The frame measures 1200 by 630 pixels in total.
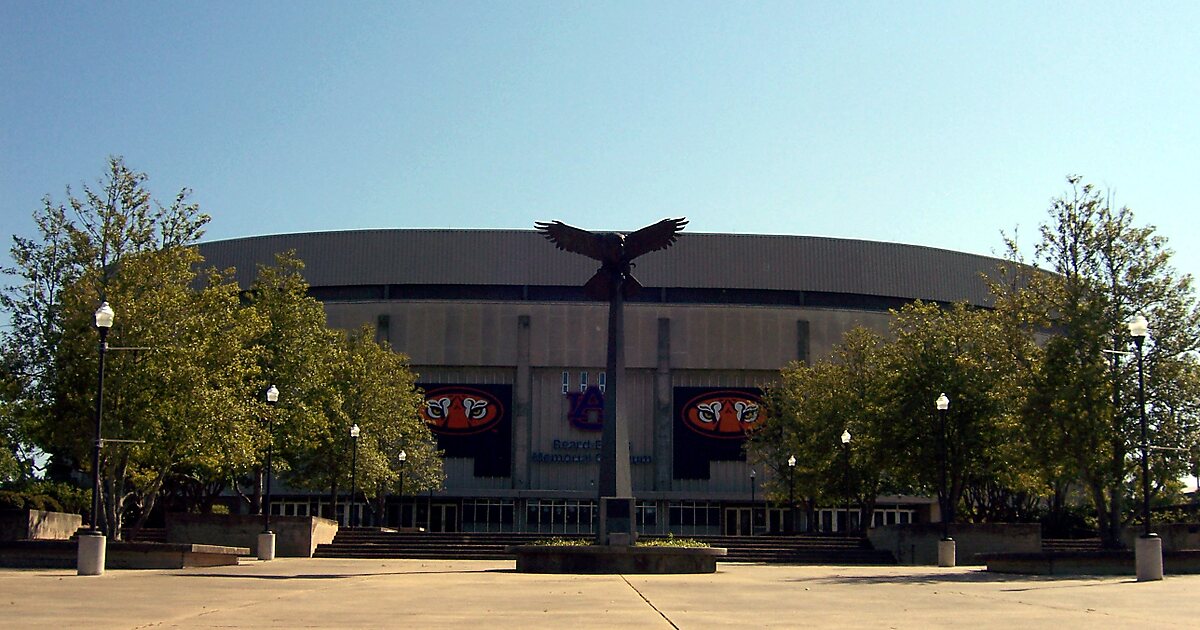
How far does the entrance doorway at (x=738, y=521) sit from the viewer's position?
267 feet

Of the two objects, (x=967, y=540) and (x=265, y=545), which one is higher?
(x=967, y=540)

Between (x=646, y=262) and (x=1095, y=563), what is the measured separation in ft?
178

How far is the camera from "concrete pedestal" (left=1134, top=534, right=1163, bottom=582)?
82.7ft

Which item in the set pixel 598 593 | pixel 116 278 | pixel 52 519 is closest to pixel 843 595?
pixel 598 593

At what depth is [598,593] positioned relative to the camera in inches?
822

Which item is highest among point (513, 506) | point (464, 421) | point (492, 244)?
point (492, 244)

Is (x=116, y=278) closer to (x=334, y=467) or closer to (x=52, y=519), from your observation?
(x=52, y=519)

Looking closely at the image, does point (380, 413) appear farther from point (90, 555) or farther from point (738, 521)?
point (738, 521)

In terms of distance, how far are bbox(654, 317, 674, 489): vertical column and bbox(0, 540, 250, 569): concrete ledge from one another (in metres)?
49.7

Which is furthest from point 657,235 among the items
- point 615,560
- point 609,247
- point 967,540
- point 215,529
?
point 215,529

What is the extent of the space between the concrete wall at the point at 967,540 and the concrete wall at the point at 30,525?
28715 millimetres

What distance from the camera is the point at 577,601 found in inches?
738

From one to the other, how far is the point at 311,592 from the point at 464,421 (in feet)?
193

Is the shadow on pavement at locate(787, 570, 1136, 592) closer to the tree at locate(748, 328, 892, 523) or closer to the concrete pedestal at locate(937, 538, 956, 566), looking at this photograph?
the concrete pedestal at locate(937, 538, 956, 566)
